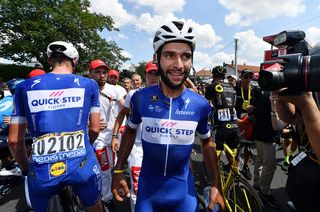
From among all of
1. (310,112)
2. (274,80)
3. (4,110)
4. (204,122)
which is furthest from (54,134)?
(4,110)

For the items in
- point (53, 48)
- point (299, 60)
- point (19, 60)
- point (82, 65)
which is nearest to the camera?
point (299, 60)

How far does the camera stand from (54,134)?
88.1 inches

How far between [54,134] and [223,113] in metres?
3.40

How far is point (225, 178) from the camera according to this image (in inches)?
147

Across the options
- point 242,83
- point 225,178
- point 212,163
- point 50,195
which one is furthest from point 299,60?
point 242,83

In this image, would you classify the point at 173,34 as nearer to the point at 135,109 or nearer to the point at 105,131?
the point at 135,109

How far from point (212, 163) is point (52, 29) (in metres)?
26.9

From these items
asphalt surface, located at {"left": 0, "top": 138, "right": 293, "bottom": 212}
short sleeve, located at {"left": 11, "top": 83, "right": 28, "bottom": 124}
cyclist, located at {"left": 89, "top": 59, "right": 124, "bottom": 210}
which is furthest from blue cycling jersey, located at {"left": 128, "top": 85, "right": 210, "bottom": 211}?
asphalt surface, located at {"left": 0, "top": 138, "right": 293, "bottom": 212}

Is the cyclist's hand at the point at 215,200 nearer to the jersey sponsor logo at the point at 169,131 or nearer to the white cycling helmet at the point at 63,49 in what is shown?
the jersey sponsor logo at the point at 169,131

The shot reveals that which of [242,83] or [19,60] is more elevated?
[19,60]

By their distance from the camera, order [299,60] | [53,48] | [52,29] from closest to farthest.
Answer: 1. [299,60]
2. [53,48]
3. [52,29]

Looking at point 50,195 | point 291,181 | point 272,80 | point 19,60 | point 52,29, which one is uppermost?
point 52,29

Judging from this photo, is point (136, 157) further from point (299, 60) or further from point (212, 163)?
point (299, 60)

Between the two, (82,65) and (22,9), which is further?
(82,65)
